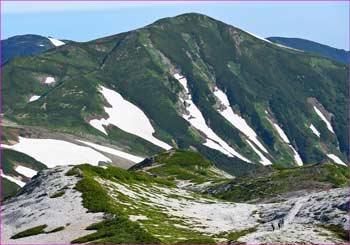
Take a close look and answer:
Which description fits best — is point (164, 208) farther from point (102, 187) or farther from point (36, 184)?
point (36, 184)

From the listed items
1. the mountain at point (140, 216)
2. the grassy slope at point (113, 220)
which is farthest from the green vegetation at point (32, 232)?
the grassy slope at point (113, 220)

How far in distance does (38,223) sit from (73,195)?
12.2 meters

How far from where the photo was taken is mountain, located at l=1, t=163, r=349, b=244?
88750 millimetres

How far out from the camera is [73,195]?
117312mm

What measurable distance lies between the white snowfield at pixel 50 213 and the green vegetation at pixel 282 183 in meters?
58.1

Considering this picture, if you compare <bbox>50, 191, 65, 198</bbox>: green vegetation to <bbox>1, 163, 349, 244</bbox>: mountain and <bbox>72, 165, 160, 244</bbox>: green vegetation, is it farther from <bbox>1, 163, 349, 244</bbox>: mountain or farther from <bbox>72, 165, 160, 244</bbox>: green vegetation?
<bbox>72, 165, 160, 244</bbox>: green vegetation

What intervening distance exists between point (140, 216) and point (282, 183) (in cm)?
8733

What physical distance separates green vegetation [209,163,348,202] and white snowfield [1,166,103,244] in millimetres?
58079

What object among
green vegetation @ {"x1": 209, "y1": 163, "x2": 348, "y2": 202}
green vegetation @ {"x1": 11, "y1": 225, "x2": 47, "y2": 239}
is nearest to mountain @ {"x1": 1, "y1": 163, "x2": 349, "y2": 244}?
green vegetation @ {"x1": 11, "y1": 225, "x2": 47, "y2": 239}

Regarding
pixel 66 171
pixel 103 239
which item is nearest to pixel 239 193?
pixel 66 171

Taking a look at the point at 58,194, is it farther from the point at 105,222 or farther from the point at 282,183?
the point at 282,183

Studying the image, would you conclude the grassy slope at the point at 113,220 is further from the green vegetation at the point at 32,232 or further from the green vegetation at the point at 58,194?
the green vegetation at the point at 32,232

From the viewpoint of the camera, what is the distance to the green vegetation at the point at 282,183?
578 feet

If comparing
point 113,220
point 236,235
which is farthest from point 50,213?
point 236,235
